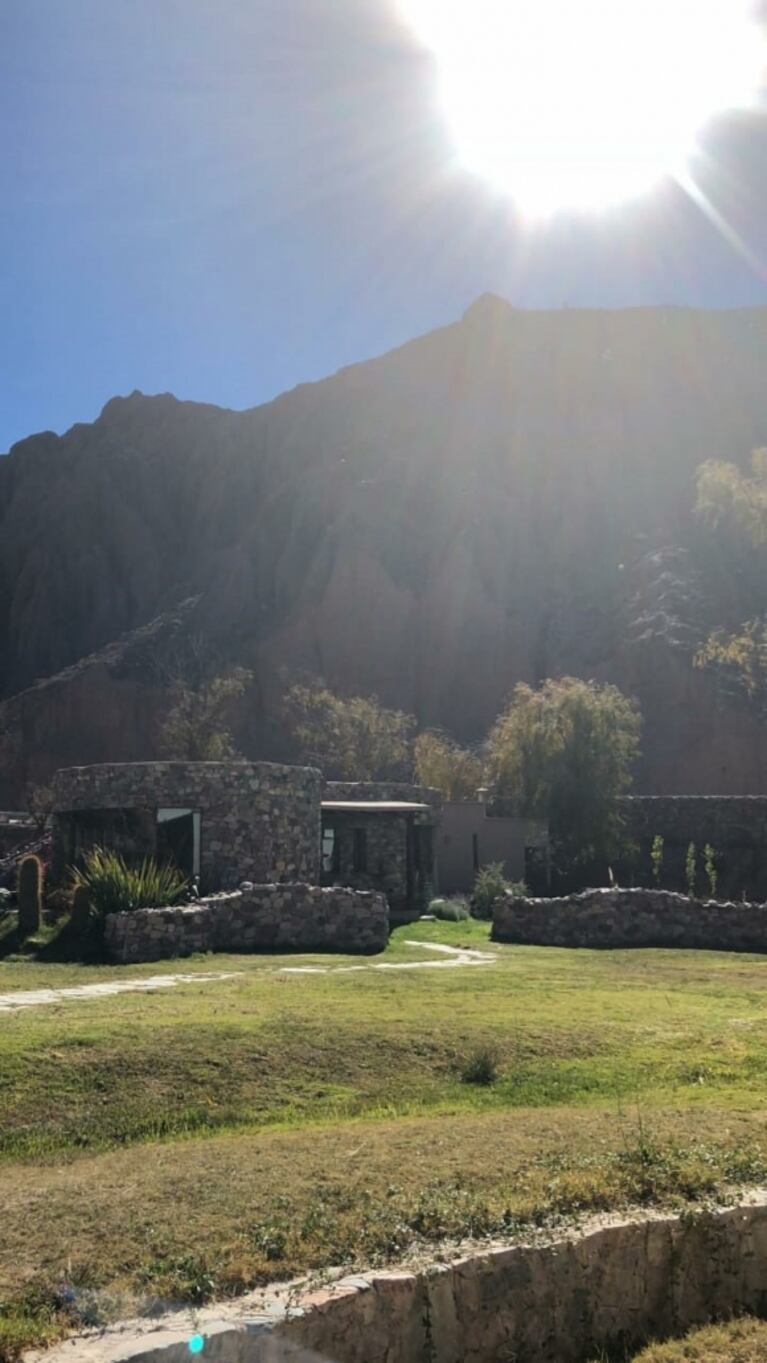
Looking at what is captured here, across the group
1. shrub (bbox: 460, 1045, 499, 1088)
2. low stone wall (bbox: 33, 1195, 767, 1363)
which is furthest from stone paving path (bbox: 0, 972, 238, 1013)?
low stone wall (bbox: 33, 1195, 767, 1363)

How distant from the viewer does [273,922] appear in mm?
20922

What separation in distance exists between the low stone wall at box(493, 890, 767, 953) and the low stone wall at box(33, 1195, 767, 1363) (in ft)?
57.7

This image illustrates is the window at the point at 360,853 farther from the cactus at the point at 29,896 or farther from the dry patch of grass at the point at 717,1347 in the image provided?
the dry patch of grass at the point at 717,1347

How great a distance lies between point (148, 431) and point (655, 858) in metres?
90.3

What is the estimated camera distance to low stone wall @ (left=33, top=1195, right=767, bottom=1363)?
465cm

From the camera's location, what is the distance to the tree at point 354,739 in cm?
5650

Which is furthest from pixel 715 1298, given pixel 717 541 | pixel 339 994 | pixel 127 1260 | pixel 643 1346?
pixel 717 541

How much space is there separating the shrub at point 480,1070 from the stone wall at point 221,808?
1405 cm

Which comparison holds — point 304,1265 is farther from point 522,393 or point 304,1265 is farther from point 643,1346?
point 522,393

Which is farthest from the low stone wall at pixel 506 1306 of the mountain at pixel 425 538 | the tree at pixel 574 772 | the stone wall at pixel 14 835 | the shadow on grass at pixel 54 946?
the mountain at pixel 425 538

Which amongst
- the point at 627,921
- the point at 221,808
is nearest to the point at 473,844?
the point at 627,921

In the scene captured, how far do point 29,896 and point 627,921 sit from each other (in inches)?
468

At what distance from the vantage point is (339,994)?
551 inches

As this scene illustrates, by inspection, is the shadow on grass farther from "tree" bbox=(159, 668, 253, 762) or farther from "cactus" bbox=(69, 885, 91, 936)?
"tree" bbox=(159, 668, 253, 762)
